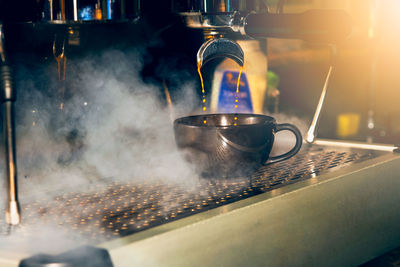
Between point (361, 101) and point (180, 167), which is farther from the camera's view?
point (361, 101)

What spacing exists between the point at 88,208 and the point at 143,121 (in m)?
0.24

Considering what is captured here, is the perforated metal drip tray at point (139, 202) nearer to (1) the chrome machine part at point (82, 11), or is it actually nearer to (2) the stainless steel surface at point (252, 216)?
(2) the stainless steel surface at point (252, 216)

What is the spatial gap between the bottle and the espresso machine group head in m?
0.14

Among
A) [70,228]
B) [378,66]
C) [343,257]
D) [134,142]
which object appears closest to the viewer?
→ [70,228]

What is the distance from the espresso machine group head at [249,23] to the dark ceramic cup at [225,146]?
0.36 feet

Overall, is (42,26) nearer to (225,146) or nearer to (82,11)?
(82,11)

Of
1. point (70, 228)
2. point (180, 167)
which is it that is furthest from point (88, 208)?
point (180, 167)

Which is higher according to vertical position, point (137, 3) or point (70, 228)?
point (137, 3)

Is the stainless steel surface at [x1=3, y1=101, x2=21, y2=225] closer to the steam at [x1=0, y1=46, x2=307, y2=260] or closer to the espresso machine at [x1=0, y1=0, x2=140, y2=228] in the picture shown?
the espresso machine at [x1=0, y1=0, x2=140, y2=228]

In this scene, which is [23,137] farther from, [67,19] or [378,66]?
[378,66]

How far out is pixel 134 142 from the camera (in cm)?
69

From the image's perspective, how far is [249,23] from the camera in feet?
2.00

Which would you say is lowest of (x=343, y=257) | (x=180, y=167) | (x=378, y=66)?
(x=343, y=257)

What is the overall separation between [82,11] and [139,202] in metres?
0.21
